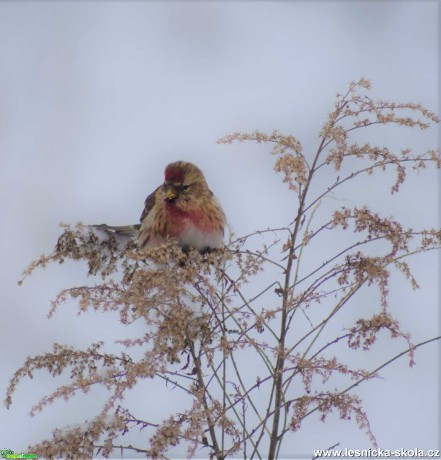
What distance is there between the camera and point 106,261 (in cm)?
125

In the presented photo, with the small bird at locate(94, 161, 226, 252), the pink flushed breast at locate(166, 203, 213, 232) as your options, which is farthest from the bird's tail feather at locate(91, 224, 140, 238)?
the pink flushed breast at locate(166, 203, 213, 232)

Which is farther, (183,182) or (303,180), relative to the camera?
(183,182)

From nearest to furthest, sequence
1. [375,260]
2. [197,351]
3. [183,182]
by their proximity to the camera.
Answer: [375,260], [197,351], [183,182]

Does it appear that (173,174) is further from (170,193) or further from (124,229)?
(124,229)

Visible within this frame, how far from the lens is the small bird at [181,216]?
165cm

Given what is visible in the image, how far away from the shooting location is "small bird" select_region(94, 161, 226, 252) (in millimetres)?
1652

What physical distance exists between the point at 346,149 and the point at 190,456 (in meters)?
0.47

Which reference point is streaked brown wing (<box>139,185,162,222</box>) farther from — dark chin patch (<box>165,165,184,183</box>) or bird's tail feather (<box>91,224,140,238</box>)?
dark chin patch (<box>165,165,184,183</box>)

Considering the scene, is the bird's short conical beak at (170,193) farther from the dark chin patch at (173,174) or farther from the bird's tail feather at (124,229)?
the bird's tail feather at (124,229)

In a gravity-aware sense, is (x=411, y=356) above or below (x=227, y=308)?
below

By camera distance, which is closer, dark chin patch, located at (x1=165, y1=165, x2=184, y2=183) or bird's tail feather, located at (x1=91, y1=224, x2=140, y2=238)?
bird's tail feather, located at (x1=91, y1=224, x2=140, y2=238)

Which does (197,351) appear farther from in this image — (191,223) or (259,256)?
(191,223)

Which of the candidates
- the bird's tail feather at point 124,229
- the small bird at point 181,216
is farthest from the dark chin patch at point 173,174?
the bird's tail feather at point 124,229

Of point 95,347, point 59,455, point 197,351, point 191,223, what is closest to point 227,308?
point 197,351
